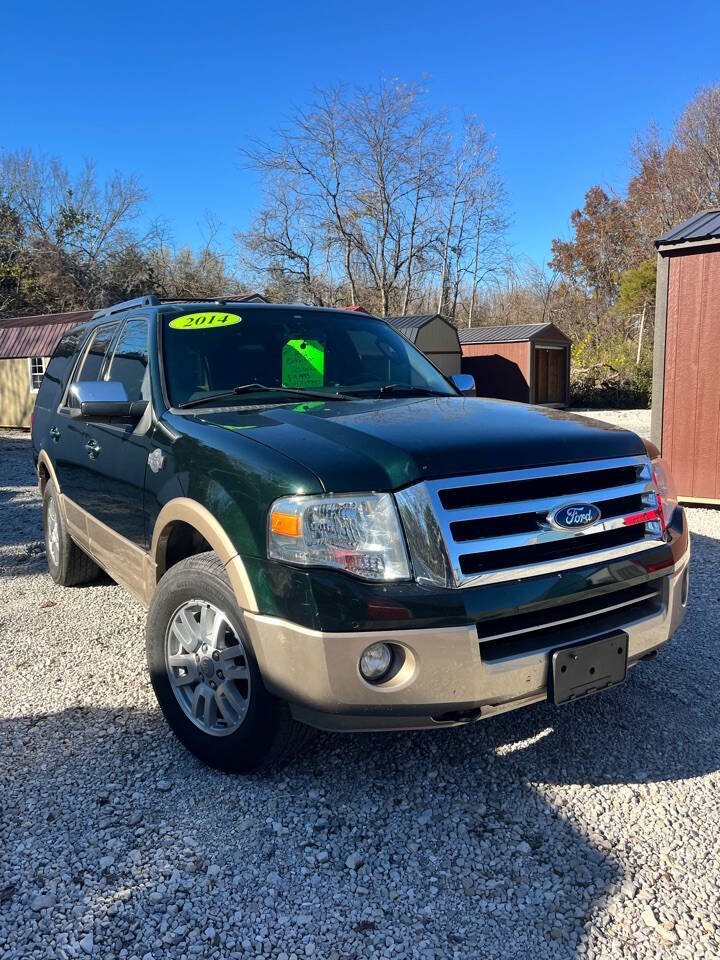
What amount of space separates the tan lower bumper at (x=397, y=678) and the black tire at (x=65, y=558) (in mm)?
3290

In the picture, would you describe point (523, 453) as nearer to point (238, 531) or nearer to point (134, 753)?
point (238, 531)

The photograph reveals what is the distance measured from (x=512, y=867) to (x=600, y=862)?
0.30 m

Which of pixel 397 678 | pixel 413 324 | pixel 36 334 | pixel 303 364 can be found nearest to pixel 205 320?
pixel 303 364

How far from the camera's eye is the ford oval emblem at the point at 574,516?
2617mm

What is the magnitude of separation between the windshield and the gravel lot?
166 centimetres

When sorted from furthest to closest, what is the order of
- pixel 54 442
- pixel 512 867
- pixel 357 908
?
pixel 54 442
pixel 512 867
pixel 357 908

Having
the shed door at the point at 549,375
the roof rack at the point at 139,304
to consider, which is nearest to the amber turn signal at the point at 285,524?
the roof rack at the point at 139,304

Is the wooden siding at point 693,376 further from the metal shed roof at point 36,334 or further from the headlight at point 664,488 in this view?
the metal shed roof at point 36,334

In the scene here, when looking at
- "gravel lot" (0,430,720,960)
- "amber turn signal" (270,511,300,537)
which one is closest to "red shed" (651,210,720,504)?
"gravel lot" (0,430,720,960)

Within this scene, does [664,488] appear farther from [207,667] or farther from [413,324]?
[413,324]

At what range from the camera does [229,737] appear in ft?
9.31

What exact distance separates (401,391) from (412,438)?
1215mm

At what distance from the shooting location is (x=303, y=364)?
153 inches

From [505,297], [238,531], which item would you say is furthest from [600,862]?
[505,297]
